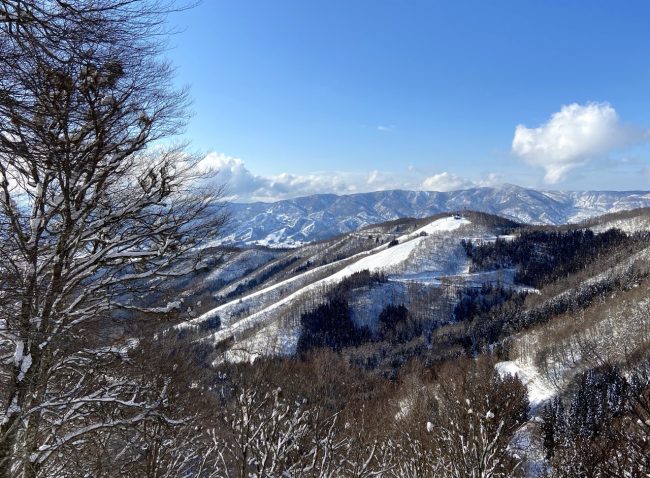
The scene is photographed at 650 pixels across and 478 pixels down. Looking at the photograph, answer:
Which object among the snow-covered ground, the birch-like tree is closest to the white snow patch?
the snow-covered ground

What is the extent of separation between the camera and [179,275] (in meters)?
Answer: 7.06

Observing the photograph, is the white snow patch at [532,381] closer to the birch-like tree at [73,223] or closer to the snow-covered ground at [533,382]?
the snow-covered ground at [533,382]

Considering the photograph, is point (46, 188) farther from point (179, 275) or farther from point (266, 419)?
point (266, 419)

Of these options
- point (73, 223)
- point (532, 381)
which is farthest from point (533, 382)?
point (73, 223)

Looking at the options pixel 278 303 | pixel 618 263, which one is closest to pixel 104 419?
pixel 278 303

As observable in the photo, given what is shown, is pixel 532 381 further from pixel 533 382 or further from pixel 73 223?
pixel 73 223

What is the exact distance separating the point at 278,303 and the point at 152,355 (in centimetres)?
18331

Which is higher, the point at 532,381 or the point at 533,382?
the point at 532,381

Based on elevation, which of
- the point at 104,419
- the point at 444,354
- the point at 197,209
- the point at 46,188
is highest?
the point at 46,188

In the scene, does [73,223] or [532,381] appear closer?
[73,223]

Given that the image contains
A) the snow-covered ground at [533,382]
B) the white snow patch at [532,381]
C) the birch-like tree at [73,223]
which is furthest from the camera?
the white snow patch at [532,381]

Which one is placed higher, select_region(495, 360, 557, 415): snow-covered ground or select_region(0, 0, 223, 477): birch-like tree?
select_region(0, 0, 223, 477): birch-like tree

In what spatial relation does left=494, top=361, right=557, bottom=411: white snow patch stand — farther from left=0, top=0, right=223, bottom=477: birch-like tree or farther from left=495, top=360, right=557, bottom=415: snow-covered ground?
left=0, top=0, right=223, bottom=477: birch-like tree

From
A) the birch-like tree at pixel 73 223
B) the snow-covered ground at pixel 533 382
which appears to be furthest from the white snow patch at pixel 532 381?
the birch-like tree at pixel 73 223
